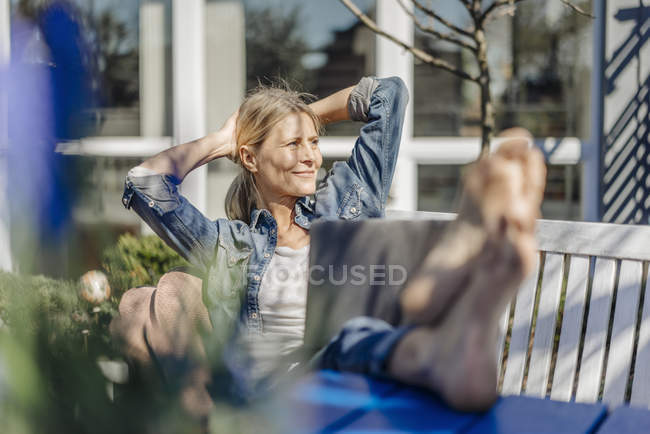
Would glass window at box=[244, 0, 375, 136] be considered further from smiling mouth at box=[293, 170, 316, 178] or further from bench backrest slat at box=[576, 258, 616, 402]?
bench backrest slat at box=[576, 258, 616, 402]

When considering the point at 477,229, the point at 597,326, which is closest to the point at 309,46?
the point at 597,326

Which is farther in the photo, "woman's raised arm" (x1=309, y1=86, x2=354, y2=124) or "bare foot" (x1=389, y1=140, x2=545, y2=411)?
"woman's raised arm" (x1=309, y1=86, x2=354, y2=124)

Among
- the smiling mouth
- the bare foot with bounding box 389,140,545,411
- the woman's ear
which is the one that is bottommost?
the bare foot with bounding box 389,140,545,411

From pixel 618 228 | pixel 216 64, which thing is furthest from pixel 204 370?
pixel 216 64

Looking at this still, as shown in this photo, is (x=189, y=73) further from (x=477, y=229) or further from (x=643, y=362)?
(x=477, y=229)

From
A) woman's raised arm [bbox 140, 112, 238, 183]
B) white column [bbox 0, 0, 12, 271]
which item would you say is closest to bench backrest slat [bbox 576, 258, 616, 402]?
woman's raised arm [bbox 140, 112, 238, 183]

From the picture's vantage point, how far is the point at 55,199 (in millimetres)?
471

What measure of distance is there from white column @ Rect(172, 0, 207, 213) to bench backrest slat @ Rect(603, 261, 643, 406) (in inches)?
103

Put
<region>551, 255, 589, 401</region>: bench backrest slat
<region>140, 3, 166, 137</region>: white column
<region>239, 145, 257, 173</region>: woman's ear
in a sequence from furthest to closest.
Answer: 1. <region>140, 3, 166, 137</region>: white column
2. <region>239, 145, 257, 173</region>: woman's ear
3. <region>551, 255, 589, 401</region>: bench backrest slat

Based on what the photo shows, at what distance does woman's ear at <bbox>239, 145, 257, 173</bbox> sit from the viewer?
6.64ft

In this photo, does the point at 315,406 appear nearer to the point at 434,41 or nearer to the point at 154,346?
the point at 154,346

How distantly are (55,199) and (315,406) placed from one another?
545mm

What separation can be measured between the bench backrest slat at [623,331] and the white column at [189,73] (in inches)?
103

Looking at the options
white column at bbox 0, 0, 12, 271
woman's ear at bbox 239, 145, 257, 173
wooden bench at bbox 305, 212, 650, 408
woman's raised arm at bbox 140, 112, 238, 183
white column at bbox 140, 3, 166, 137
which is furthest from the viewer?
white column at bbox 140, 3, 166, 137
